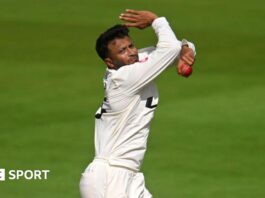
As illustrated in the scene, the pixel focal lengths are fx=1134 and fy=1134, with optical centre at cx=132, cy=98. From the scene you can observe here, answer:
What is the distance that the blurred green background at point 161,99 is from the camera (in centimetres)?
1261

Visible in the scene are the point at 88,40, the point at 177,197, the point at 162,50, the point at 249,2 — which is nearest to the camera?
the point at 162,50

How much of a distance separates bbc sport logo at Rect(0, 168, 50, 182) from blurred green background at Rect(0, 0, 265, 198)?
12 cm

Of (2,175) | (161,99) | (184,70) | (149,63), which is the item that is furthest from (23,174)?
(184,70)

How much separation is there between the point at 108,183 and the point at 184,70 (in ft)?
3.53

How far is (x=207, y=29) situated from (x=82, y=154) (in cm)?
797

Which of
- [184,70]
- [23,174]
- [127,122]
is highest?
[184,70]

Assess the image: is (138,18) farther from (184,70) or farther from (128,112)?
(128,112)

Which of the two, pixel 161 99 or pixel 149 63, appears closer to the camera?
pixel 149 63

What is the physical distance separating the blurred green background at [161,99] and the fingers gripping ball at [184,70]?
11.9 feet

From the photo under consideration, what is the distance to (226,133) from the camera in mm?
14281

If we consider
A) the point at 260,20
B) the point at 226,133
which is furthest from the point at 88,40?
the point at 226,133

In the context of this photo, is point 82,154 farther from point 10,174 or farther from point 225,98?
point 225,98

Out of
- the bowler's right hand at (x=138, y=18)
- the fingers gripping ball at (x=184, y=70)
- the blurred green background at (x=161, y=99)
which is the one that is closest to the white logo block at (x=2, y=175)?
the blurred green background at (x=161, y=99)

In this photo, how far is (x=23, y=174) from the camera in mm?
12766
